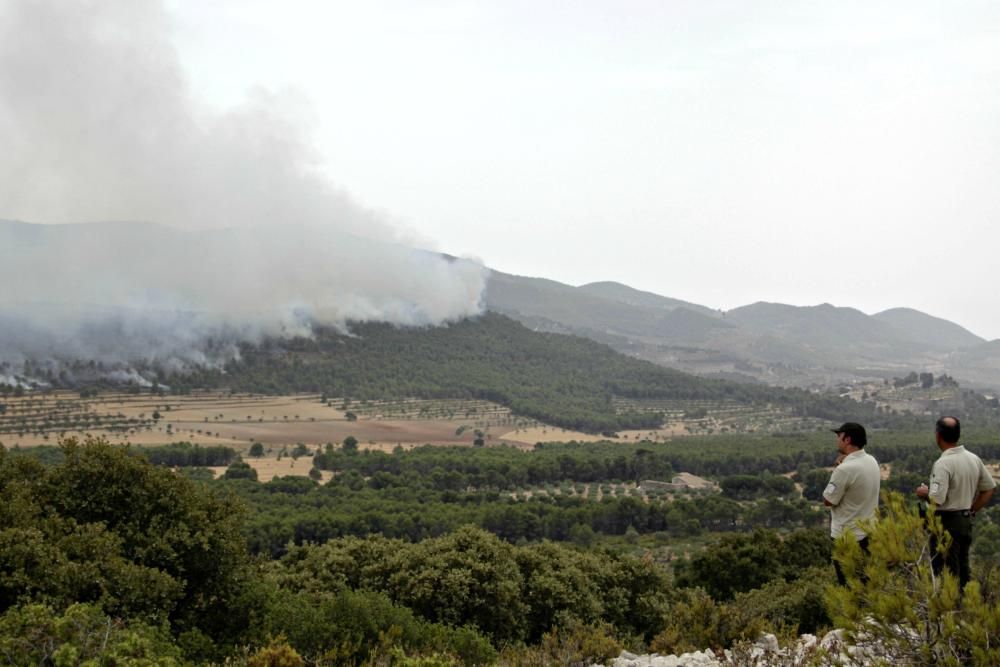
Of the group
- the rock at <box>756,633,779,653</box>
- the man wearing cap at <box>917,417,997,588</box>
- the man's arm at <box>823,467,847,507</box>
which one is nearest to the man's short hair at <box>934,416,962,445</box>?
the man wearing cap at <box>917,417,997,588</box>

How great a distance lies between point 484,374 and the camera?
454 ft

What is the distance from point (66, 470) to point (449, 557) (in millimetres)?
8125

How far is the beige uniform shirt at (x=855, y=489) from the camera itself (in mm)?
8898

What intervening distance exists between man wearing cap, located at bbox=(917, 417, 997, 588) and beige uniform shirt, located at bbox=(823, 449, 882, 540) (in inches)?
18.9

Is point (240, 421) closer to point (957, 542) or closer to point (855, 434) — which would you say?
point (855, 434)

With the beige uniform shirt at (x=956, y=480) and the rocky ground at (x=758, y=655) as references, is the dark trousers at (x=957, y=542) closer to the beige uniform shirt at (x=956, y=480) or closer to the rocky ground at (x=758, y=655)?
the beige uniform shirt at (x=956, y=480)

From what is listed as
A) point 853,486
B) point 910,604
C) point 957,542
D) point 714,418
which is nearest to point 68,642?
point 910,604

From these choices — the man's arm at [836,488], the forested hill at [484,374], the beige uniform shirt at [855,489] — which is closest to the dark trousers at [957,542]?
the beige uniform shirt at [855,489]

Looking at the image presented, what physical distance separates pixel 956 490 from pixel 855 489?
3.18 ft

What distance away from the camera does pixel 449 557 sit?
18656 millimetres

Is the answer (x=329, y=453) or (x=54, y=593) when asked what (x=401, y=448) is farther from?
Answer: (x=54, y=593)

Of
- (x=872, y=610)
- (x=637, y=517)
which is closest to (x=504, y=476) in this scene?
(x=637, y=517)

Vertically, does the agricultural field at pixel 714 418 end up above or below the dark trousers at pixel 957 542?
below

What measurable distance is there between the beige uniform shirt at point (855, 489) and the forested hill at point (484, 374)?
104044 mm
